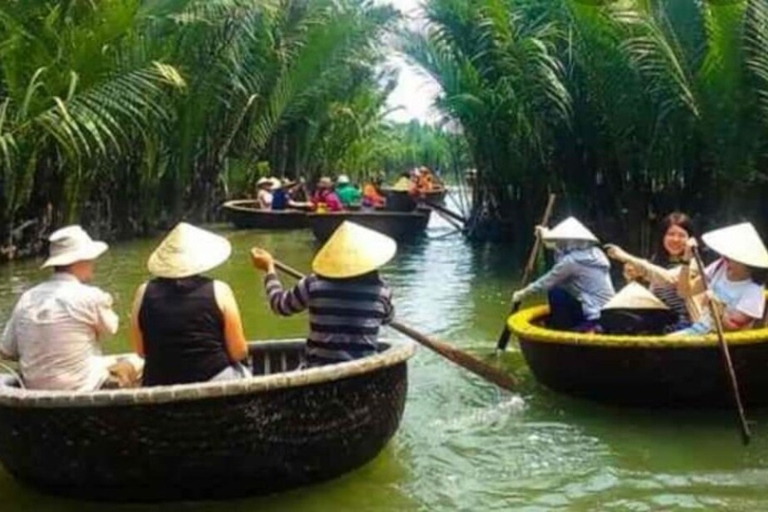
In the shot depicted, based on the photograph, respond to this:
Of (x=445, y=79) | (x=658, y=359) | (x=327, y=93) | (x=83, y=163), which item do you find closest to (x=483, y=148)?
(x=445, y=79)

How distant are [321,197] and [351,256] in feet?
43.8

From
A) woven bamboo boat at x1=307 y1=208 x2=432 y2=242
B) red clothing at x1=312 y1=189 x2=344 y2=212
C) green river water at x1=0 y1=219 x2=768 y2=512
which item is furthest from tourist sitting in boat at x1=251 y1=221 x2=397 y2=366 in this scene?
red clothing at x1=312 y1=189 x2=344 y2=212

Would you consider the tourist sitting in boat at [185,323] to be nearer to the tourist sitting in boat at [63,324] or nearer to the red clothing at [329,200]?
the tourist sitting in boat at [63,324]

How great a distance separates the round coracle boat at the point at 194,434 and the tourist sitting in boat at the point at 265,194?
611 inches

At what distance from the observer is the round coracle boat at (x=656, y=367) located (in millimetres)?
6031

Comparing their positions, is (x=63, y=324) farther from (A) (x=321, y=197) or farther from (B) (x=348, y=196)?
(B) (x=348, y=196)

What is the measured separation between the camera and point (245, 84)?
1956 cm

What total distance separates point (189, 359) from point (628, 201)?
926cm

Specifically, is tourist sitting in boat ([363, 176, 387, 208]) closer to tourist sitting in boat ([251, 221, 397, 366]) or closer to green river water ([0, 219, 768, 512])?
green river water ([0, 219, 768, 512])

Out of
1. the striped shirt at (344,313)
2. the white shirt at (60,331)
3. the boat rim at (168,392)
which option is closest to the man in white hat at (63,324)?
the white shirt at (60,331)

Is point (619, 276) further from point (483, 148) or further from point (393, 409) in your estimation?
point (393, 409)

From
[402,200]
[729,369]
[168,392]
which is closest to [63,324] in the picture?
[168,392]

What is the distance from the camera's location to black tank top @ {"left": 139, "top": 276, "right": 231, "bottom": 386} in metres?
4.79

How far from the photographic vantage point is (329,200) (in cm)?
1811
